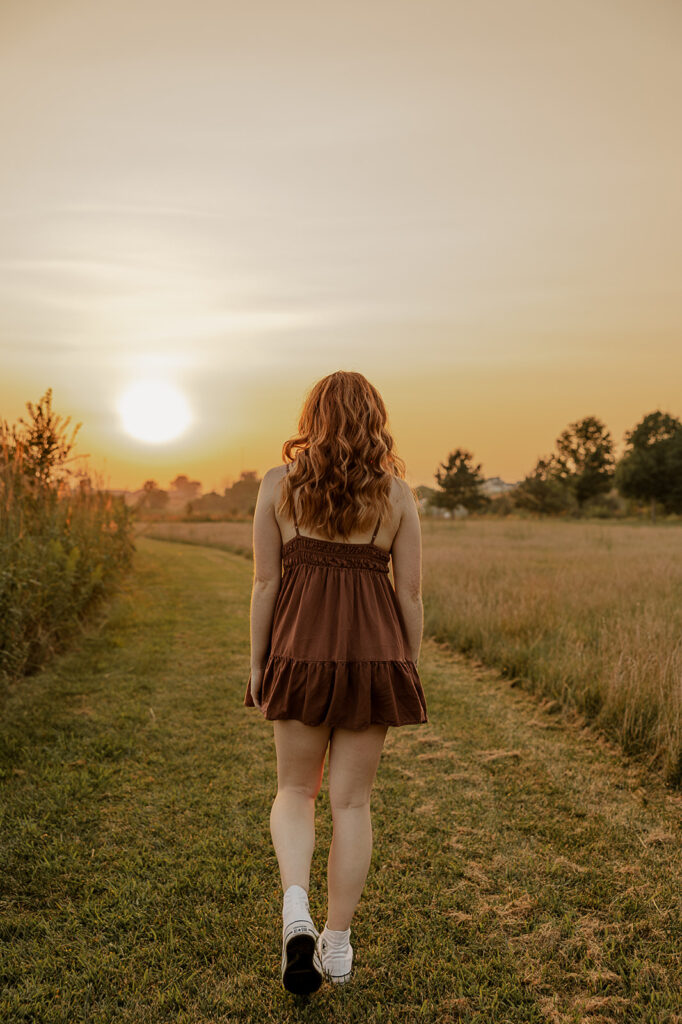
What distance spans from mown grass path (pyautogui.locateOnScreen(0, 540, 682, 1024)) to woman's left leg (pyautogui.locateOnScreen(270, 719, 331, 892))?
50cm

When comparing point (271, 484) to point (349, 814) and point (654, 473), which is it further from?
point (654, 473)

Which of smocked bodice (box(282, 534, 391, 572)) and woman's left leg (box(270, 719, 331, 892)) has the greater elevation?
smocked bodice (box(282, 534, 391, 572))

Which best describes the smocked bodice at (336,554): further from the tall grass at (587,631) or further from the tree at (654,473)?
the tree at (654,473)

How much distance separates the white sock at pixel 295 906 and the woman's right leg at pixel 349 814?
13cm

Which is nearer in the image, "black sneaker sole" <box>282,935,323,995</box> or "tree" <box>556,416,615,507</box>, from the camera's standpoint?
"black sneaker sole" <box>282,935,323,995</box>

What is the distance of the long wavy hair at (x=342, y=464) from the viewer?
2.34m

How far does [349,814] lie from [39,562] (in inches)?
209

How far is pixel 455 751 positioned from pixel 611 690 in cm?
135

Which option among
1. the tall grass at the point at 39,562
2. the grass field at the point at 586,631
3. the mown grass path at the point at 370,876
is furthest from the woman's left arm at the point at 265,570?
the tall grass at the point at 39,562

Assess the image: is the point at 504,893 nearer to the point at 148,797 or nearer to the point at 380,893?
the point at 380,893

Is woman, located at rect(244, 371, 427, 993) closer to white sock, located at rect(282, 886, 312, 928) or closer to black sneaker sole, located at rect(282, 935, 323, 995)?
white sock, located at rect(282, 886, 312, 928)

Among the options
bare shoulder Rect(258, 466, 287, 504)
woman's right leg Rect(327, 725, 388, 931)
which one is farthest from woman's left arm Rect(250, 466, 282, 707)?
woman's right leg Rect(327, 725, 388, 931)

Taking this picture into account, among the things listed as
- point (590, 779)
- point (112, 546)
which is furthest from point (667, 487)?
point (590, 779)

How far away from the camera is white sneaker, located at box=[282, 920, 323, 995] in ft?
7.03
